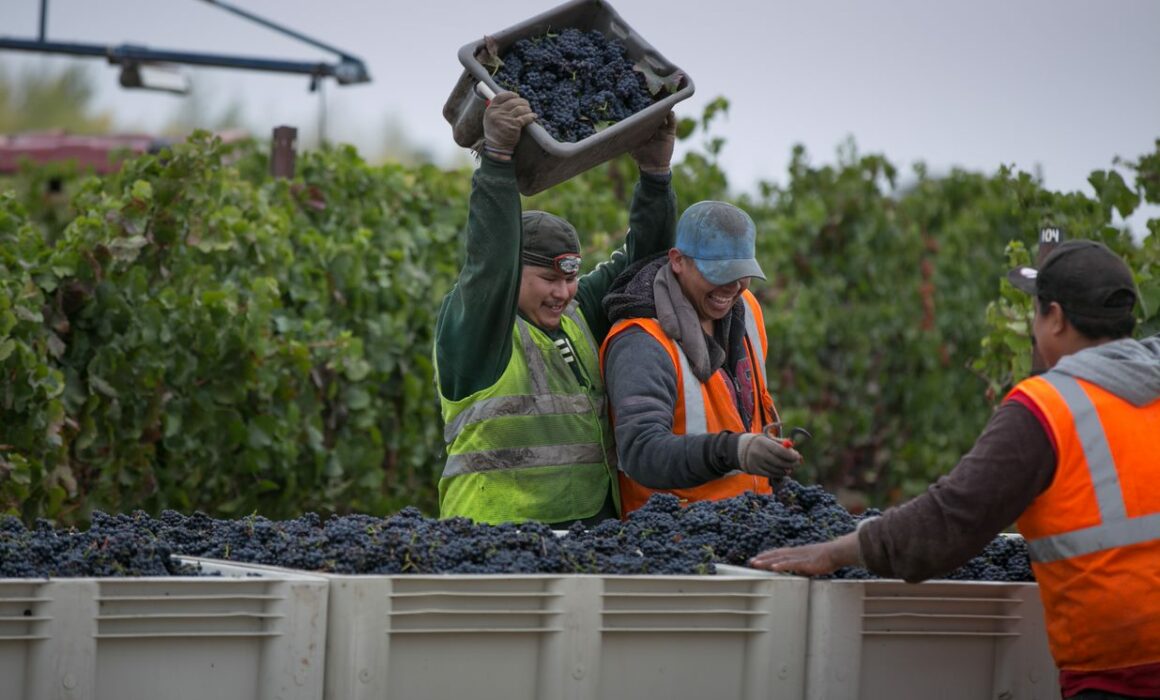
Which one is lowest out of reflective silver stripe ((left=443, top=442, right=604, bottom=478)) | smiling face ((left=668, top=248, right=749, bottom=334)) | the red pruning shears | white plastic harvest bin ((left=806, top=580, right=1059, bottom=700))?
white plastic harvest bin ((left=806, top=580, right=1059, bottom=700))

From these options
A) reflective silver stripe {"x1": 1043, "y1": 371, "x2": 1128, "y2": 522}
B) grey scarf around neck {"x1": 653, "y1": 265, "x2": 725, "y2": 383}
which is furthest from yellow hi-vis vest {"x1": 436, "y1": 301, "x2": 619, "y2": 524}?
reflective silver stripe {"x1": 1043, "y1": 371, "x2": 1128, "y2": 522}

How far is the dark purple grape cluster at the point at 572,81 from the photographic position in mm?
4191

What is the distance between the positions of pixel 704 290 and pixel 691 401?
14.3 inches

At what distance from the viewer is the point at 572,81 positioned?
169 inches

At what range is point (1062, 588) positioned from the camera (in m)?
3.11

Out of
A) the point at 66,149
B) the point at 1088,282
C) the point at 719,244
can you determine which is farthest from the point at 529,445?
the point at 66,149

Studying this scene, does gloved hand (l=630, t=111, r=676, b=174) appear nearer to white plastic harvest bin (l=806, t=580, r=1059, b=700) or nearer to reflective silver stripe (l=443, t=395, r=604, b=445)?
reflective silver stripe (l=443, t=395, r=604, b=445)

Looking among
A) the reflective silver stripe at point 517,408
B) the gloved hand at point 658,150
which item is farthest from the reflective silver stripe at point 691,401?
the gloved hand at point 658,150

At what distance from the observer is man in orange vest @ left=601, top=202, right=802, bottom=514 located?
4.09m

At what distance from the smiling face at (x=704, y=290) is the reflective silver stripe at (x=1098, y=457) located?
1.55m

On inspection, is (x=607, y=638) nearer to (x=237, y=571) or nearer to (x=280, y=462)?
(x=237, y=571)

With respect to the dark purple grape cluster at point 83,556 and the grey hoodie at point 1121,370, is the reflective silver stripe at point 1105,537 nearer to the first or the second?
the grey hoodie at point 1121,370

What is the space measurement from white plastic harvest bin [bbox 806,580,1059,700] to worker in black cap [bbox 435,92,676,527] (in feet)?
4.09

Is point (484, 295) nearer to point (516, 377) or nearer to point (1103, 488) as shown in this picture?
point (516, 377)
